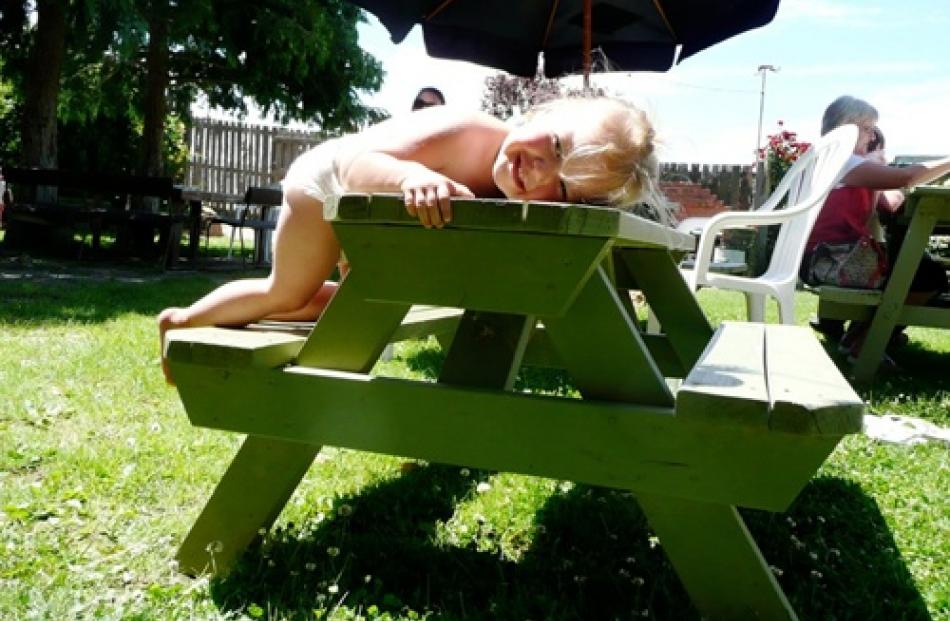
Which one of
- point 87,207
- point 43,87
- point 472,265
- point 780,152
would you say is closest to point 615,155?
point 472,265

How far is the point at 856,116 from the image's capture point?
4398 mm

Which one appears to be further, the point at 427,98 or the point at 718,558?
the point at 427,98

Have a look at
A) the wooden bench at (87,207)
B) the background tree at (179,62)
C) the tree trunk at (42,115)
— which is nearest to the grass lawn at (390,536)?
the wooden bench at (87,207)

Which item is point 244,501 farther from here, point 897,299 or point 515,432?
point 897,299

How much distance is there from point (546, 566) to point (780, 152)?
446 inches

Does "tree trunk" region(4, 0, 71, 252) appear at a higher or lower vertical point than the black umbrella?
lower

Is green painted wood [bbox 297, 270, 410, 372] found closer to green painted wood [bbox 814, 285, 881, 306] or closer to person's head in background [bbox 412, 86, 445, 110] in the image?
green painted wood [bbox 814, 285, 881, 306]

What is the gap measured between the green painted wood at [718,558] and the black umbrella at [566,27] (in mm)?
3782

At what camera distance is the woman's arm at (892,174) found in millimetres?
3871

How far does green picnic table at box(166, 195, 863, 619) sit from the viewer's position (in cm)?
118

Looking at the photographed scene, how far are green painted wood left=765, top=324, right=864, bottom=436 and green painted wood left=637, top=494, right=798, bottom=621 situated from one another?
0.24m

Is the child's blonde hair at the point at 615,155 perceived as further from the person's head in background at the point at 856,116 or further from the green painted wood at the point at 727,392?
the person's head in background at the point at 856,116

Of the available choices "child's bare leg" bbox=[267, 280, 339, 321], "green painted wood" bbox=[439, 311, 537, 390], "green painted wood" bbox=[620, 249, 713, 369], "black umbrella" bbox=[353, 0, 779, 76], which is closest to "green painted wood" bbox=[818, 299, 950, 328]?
"black umbrella" bbox=[353, 0, 779, 76]

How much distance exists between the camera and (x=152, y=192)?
803cm
